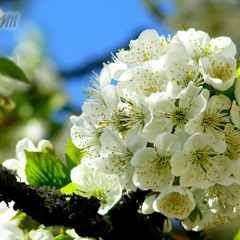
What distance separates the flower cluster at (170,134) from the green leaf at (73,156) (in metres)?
0.08

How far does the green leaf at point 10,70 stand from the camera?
4.63ft

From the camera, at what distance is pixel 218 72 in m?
1.17

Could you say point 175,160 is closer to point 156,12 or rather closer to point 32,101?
point 32,101

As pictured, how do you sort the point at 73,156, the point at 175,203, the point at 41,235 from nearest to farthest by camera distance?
the point at 175,203 → the point at 41,235 → the point at 73,156

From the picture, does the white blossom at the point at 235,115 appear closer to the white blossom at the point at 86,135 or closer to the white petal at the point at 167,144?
the white petal at the point at 167,144

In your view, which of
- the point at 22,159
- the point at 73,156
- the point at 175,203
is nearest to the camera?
the point at 175,203

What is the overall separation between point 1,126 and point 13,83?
1.26m

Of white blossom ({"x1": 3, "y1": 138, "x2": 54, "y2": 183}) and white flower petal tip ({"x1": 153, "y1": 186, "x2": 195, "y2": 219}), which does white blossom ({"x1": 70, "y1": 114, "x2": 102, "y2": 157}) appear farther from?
white flower petal tip ({"x1": 153, "y1": 186, "x2": 195, "y2": 219})

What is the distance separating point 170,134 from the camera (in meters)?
1.08

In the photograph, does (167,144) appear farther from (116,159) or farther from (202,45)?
(202,45)

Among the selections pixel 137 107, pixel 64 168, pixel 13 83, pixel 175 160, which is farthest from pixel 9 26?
pixel 175 160

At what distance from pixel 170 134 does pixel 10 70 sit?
64 cm

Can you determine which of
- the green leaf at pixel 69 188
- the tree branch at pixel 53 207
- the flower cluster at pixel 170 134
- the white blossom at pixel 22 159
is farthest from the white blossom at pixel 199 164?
the white blossom at pixel 22 159

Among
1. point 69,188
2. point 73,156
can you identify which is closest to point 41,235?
point 69,188
